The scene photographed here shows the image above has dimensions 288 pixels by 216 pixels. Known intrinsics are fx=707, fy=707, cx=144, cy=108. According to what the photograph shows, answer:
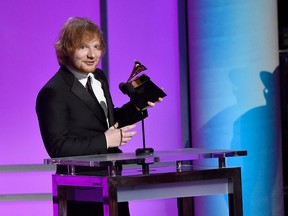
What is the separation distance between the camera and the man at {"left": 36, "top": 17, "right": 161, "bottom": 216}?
2.86 meters

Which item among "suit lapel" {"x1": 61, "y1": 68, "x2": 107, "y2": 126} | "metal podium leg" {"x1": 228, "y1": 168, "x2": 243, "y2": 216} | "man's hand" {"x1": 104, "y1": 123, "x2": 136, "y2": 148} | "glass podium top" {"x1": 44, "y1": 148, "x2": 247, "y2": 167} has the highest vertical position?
"suit lapel" {"x1": 61, "y1": 68, "x2": 107, "y2": 126}

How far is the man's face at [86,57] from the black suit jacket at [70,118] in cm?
6

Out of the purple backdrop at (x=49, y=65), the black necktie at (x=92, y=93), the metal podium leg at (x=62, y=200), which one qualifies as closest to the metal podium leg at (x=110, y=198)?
the metal podium leg at (x=62, y=200)

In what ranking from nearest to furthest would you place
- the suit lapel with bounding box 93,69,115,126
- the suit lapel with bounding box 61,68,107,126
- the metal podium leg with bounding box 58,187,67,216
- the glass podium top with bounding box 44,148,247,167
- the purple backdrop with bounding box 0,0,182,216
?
the glass podium top with bounding box 44,148,247,167, the metal podium leg with bounding box 58,187,67,216, the suit lapel with bounding box 61,68,107,126, the suit lapel with bounding box 93,69,115,126, the purple backdrop with bounding box 0,0,182,216

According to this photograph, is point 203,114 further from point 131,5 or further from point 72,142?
point 72,142

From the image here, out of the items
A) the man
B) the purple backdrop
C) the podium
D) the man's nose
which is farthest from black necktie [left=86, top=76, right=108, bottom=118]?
the purple backdrop

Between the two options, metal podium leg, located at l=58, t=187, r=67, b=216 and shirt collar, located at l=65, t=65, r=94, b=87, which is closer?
metal podium leg, located at l=58, t=187, r=67, b=216

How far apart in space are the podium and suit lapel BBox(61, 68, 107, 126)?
0.34 meters

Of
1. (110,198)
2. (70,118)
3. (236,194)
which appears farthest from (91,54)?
(236,194)

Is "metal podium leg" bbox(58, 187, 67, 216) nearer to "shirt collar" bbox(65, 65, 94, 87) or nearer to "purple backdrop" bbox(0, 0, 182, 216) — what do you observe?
"shirt collar" bbox(65, 65, 94, 87)

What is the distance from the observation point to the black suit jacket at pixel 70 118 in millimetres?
2855

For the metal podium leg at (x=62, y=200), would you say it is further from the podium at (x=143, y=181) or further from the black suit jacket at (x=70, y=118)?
the black suit jacket at (x=70, y=118)

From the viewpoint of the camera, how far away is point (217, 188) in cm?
276

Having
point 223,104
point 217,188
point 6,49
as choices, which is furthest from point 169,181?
point 6,49
